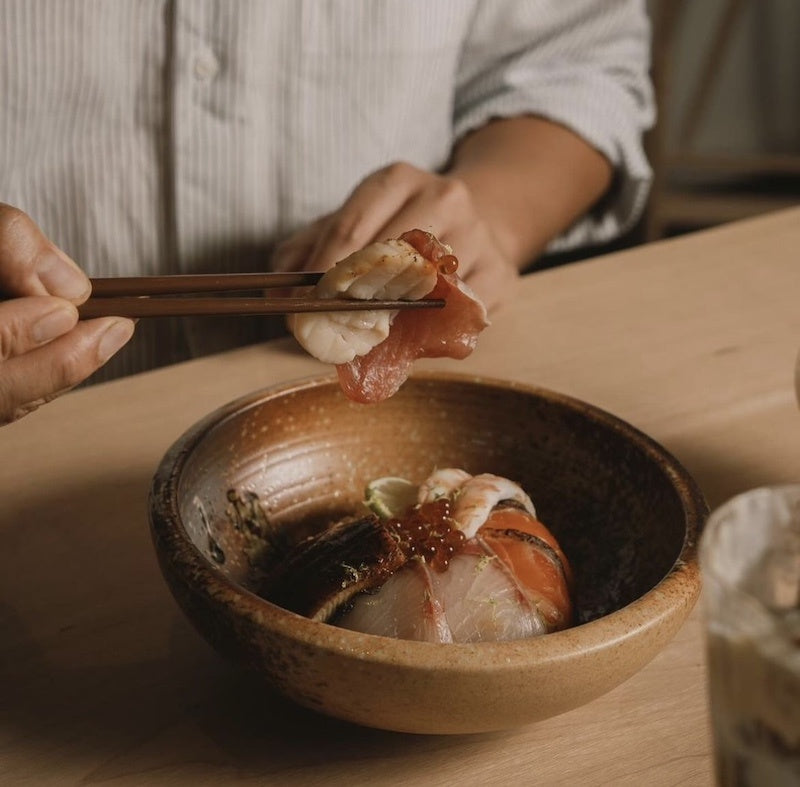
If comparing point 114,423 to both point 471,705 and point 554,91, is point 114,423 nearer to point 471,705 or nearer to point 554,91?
point 471,705

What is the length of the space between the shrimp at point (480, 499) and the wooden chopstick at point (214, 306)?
0.48 feet

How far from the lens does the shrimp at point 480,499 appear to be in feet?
2.45

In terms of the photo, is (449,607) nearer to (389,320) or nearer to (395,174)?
(389,320)

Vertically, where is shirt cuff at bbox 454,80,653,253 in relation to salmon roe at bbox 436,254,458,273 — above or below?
below

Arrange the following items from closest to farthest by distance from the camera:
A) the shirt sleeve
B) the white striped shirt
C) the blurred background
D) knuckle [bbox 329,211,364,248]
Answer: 1. knuckle [bbox 329,211,364,248]
2. the white striped shirt
3. the shirt sleeve
4. the blurred background

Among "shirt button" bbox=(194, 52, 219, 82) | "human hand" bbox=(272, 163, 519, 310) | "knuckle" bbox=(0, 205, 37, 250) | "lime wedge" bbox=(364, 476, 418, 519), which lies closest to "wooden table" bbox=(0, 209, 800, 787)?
"human hand" bbox=(272, 163, 519, 310)

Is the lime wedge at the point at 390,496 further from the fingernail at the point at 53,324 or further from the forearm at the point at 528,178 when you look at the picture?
the forearm at the point at 528,178

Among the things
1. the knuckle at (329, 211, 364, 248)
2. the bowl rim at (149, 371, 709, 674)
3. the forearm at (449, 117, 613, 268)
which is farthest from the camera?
the forearm at (449, 117, 613, 268)

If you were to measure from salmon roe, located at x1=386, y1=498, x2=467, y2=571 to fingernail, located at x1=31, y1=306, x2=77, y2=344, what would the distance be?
261mm

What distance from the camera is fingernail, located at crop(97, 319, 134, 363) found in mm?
756

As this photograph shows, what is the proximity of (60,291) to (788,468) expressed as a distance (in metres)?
0.68

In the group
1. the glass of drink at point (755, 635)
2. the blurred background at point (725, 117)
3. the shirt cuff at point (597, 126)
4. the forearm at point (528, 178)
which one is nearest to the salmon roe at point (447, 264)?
the glass of drink at point (755, 635)

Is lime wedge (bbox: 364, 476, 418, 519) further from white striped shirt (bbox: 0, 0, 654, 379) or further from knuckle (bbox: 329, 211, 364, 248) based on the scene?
white striped shirt (bbox: 0, 0, 654, 379)

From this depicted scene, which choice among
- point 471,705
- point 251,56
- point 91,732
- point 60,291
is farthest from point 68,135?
point 471,705
